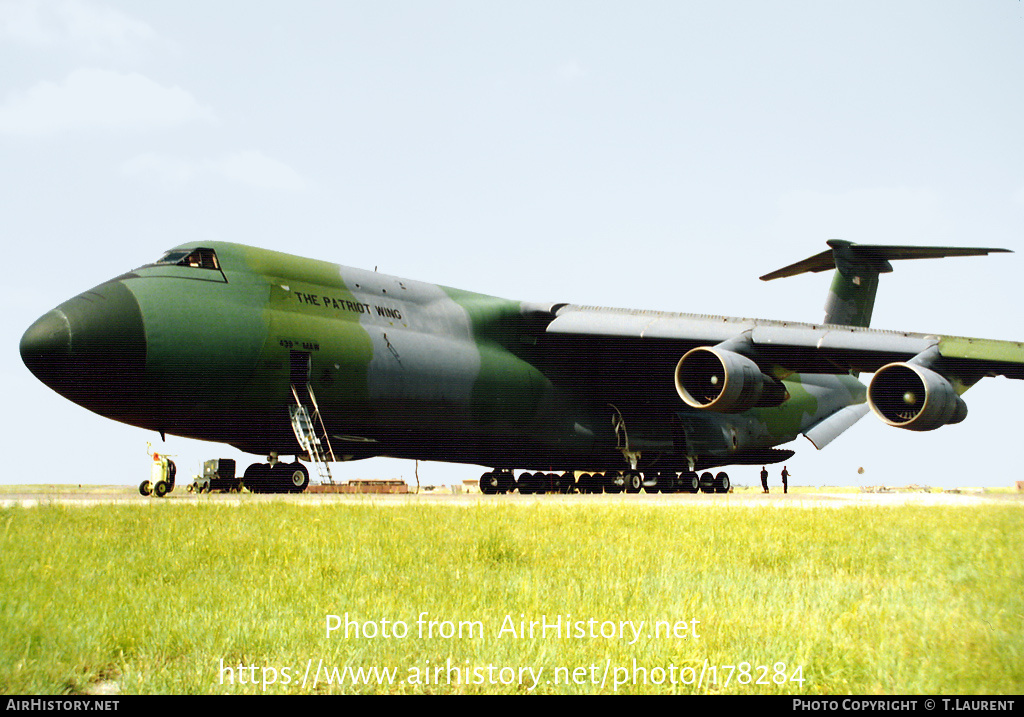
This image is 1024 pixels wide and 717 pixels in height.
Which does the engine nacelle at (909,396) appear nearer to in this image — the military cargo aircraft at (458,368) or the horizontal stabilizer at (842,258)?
the military cargo aircraft at (458,368)

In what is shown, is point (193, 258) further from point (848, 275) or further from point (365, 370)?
point (848, 275)

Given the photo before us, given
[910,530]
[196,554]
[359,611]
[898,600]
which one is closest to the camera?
[359,611]

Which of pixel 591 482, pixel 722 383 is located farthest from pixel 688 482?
pixel 722 383

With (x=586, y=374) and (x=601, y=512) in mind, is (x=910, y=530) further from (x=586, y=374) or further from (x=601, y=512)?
(x=586, y=374)

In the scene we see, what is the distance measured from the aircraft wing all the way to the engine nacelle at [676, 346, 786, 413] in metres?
0.80

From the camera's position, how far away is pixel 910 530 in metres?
9.09

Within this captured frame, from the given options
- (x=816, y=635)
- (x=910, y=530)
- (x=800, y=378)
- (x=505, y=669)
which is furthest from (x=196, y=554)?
(x=800, y=378)

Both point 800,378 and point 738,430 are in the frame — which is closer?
point 738,430

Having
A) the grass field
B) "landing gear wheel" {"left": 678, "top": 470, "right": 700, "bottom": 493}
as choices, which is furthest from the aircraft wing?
the grass field

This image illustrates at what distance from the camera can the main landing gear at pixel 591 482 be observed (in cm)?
2191

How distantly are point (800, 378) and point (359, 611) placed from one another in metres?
22.8

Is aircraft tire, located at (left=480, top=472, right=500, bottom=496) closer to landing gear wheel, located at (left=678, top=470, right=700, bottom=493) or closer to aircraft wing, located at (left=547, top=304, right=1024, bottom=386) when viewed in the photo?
aircraft wing, located at (left=547, top=304, right=1024, bottom=386)

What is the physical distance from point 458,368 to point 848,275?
12529 mm

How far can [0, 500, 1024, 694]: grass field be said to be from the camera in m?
3.52
